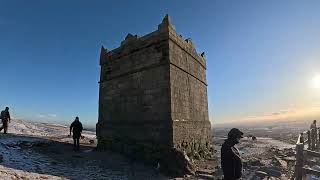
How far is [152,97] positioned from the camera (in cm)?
1291

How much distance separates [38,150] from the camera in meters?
13.4

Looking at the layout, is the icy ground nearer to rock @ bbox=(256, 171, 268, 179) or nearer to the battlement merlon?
rock @ bbox=(256, 171, 268, 179)

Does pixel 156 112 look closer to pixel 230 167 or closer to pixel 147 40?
pixel 147 40

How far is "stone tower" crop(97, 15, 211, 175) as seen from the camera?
12.3 m

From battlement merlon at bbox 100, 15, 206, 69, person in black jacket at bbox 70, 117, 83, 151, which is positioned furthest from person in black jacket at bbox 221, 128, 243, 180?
person in black jacket at bbox 70, 117, 83, 151

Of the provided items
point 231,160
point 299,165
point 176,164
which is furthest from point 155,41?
point 231,160

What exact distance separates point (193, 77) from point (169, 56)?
3.74m

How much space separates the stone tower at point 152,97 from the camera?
12.3 m

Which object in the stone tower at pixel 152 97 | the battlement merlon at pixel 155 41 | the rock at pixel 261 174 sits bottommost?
the rock at pixel 261 174

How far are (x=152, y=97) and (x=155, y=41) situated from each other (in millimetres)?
2801

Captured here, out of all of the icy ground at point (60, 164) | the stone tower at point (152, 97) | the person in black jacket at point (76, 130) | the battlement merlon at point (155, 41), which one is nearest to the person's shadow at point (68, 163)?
the icy ground at point (60, 164)

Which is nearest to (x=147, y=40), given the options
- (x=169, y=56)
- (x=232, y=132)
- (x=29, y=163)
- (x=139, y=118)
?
(x=169, y=56)

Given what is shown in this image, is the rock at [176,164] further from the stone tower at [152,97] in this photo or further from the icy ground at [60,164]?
Result: the icy ground at [60,164]

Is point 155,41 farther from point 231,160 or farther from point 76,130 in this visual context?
point 231,160
